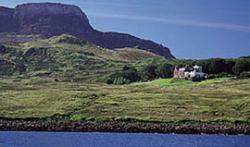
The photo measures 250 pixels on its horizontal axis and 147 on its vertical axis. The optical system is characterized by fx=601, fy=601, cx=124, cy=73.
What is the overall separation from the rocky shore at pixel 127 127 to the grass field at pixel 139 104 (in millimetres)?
10682

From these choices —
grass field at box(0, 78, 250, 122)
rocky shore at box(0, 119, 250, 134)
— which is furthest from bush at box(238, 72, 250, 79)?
rocky shore at box(0, 119, 250, 134)

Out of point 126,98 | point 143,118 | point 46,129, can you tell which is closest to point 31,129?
point 46,129

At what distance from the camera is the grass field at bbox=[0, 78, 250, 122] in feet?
416

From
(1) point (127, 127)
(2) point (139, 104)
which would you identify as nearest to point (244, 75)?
(2) point (139, 104)

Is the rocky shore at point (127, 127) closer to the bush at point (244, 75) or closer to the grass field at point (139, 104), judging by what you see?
the grass field at point (139, 104)

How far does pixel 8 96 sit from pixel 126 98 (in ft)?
105

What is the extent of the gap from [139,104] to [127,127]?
33970 mm

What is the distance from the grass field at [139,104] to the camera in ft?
416

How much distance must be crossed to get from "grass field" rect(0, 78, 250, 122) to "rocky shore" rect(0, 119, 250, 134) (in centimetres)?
1068

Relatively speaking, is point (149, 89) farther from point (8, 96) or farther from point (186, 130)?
point (186, 130)

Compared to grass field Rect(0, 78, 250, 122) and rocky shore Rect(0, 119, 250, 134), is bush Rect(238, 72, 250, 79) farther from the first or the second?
rocky shore Rect(0, 119, 250, 134)

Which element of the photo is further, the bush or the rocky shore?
the bush

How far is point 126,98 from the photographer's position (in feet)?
501

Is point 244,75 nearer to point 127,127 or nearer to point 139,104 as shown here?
point 139,104
